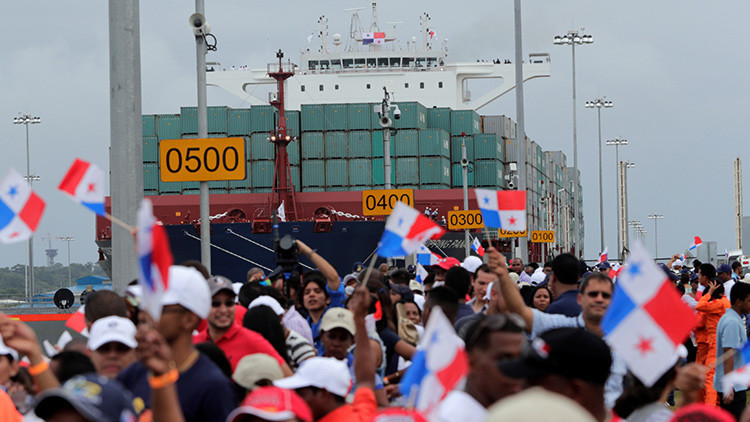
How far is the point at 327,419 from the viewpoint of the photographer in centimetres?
391

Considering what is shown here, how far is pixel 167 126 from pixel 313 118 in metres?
6.92

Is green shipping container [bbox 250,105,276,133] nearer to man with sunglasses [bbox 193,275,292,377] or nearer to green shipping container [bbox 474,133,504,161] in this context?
green shipping container [bbox 474,133,504,161]

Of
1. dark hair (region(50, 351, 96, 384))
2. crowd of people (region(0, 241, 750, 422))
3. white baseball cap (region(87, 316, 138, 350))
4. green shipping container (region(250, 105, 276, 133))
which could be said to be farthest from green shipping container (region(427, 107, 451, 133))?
dark hair (region(50, 351, 96, 384))

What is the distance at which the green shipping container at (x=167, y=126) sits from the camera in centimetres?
4872

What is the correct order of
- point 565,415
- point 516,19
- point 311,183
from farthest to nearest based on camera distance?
point 311,183 → point 516,19 → point 565,415

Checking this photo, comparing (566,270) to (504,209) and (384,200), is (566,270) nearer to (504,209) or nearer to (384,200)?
(504,209)

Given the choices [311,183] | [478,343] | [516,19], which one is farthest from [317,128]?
[478,343]

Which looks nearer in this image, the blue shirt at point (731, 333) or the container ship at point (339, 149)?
the blue shirt at point (731, 333)

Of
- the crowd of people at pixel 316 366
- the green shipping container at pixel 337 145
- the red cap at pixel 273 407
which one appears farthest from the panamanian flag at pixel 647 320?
the green shipping container at pixel 337 145

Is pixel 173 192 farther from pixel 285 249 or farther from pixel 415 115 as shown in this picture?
pixel 285 249

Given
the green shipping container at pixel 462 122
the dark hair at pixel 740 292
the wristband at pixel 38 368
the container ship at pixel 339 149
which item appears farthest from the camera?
the green shipping container at pixel 462 122

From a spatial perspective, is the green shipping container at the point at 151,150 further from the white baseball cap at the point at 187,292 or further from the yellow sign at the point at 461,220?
the white baseball cap at the point at 187,292

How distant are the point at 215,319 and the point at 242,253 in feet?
104

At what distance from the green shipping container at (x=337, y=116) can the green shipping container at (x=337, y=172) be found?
1.64 meters
